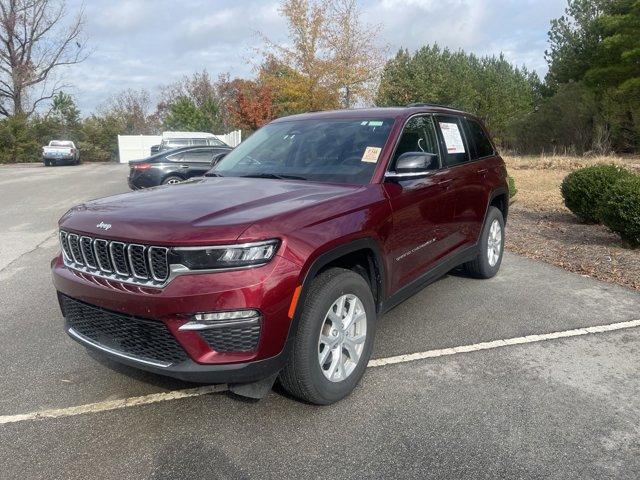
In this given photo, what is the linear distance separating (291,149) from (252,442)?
232 cm

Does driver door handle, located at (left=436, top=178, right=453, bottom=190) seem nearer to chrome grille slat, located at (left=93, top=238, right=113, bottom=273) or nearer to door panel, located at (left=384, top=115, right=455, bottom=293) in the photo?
door panel, located at (left=384, top=115, right=455, bottom=293)

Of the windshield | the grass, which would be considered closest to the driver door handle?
the windshield

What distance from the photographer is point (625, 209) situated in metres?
6.80

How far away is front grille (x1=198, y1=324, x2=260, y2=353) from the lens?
8.61 feet

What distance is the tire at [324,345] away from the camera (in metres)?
2.86

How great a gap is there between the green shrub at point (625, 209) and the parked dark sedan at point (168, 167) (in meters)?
9.15

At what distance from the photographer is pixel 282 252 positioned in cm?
269

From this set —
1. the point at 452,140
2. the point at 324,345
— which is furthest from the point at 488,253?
the point at 324,345

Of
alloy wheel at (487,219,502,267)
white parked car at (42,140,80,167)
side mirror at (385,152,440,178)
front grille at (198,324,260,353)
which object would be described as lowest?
white parked car at (42,140,80,167)

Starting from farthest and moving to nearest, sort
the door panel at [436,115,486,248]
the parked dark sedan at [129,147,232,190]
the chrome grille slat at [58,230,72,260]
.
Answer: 1. the parked dark sedan at [129,147,232,190]
2. the door panel at [436,115,486,248]
3. the chrome grille slat at [58,230,72,260]

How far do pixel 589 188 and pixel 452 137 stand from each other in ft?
15.7

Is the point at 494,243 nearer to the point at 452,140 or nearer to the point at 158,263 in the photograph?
the point at 452,140

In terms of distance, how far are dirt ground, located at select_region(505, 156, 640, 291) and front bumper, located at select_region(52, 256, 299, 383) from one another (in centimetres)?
453

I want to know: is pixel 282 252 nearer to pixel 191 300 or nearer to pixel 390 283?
pixel 191 300
